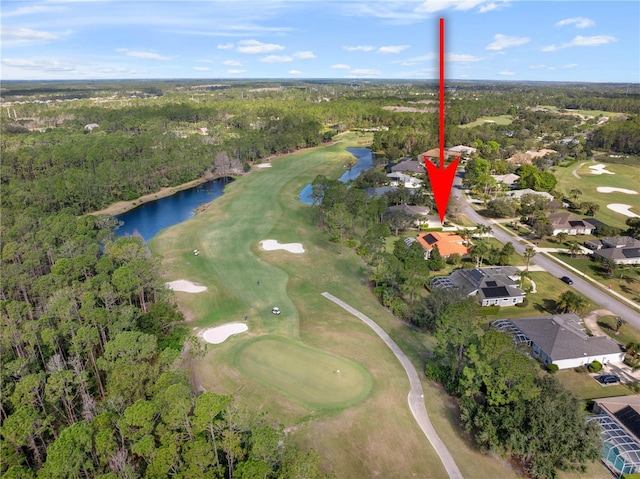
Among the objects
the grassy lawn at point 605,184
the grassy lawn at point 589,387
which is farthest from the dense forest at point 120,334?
the grassy lawn at point 605,184

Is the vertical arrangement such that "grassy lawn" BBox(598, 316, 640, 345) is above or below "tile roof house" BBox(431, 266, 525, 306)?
below

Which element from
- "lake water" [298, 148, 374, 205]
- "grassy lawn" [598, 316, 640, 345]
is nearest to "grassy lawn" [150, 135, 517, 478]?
"grassy lawn" [598, 316, 640, 345]

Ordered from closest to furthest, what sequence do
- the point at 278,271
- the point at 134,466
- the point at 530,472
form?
the point at 134,466
the point at 530,472
the point at 278,271

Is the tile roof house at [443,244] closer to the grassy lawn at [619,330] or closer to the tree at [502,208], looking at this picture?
the tree at [502,208]

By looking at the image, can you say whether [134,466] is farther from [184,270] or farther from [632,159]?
[632,159]

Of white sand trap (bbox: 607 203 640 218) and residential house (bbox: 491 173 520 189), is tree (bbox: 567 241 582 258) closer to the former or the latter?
white sand trap (bbox: 607 203 640 218)

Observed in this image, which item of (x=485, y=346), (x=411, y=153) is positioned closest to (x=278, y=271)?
(x=485, y=346)
